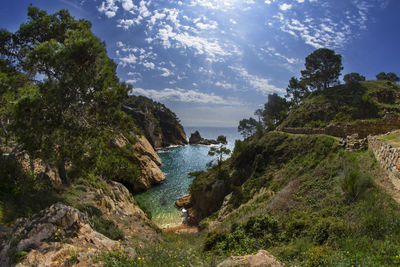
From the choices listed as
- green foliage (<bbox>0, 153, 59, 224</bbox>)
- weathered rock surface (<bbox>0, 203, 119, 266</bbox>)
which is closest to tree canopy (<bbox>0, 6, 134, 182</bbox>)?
green foliage (<bbox>0, 153, 59, 224</bbox>)

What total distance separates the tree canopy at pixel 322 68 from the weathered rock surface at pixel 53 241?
199 feet

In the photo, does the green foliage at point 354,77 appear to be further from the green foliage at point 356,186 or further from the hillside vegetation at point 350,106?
the green foliage at point 356,186

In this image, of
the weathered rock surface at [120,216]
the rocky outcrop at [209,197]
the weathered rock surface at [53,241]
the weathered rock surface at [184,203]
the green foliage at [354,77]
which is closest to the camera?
the weathered rock surface at [53,241]

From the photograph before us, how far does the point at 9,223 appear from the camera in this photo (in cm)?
714

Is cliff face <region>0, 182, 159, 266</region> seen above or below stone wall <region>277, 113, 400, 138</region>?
below

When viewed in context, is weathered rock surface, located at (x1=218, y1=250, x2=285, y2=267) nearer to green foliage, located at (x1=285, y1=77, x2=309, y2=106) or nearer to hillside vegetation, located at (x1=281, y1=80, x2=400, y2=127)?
hillside vegetation, located at (x1=281, y1=80, x2=400, y2=127)

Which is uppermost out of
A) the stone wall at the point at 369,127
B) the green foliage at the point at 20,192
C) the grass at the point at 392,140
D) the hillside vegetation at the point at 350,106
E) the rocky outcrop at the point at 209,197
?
the hillside vegetation at the point at 350,106

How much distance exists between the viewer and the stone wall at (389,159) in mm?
8664

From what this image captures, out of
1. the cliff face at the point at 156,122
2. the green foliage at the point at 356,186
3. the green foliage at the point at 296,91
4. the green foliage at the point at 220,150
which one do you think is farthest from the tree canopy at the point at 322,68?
the cliff face at the point at 156,122

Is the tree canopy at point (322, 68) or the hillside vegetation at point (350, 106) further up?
the tree canopy at point (322, 68)

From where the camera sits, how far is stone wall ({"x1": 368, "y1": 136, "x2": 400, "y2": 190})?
8664mm

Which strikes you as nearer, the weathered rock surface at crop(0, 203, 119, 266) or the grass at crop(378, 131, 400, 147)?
the weathered rock surface at crop(0, 203, 119, 266)

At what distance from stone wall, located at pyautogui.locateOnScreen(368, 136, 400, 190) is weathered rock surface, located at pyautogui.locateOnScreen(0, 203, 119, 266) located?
12298 millimetres

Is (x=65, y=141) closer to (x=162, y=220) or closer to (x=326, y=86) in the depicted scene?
(x=162, y=220)
